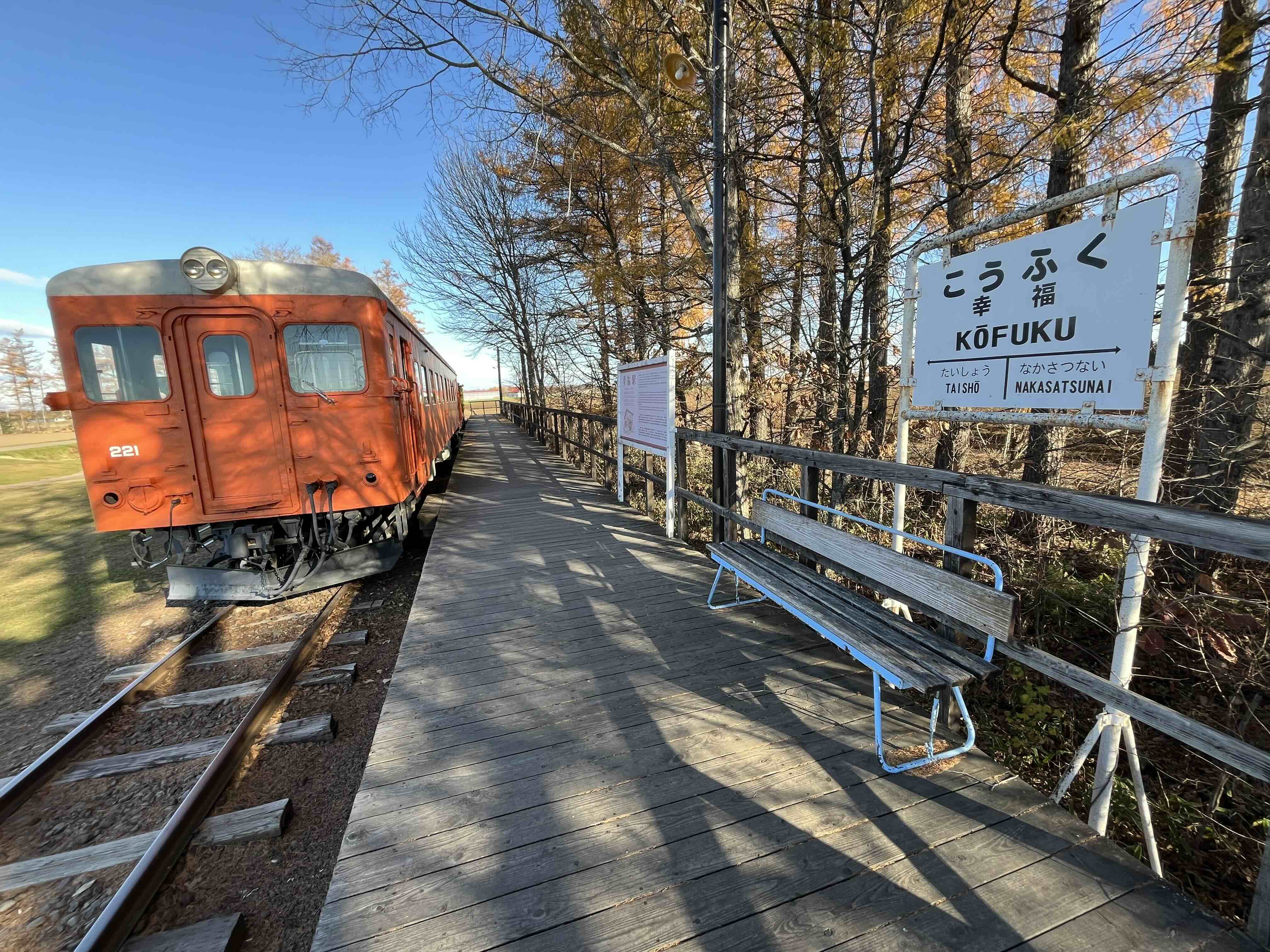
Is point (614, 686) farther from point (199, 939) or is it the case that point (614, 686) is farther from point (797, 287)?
point (797, 287)

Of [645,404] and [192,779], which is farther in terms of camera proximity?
[645,404]

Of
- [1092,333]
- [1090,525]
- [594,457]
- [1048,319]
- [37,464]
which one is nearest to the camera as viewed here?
[1090,525]

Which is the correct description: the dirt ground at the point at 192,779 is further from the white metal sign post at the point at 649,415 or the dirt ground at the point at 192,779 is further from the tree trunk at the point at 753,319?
the tree trunk at the point at 753,319

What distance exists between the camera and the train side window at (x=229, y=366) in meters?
4.64

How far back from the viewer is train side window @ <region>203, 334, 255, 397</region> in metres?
4.64

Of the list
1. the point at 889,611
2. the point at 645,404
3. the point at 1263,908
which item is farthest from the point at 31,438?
the point at 1263,908

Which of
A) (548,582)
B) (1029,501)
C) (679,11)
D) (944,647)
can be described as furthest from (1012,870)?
(679,11)

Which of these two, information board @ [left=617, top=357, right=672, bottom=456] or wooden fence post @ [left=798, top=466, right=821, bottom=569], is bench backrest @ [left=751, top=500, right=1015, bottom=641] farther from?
information board @ [left=617, top=357, right=672, bottom=456]

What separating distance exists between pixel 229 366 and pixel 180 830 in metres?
3.80

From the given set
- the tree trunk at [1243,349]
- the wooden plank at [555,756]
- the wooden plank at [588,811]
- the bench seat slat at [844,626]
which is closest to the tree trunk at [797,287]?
the tree trunk at [1243,349]

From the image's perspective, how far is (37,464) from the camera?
19188 mm

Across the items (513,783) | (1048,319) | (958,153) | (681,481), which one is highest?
(958,153)

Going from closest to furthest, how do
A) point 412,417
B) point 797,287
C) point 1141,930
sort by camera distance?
point 1141,930 → point 412,417 → point 797,287

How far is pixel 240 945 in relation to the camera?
1.94 meters
